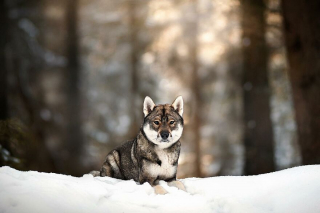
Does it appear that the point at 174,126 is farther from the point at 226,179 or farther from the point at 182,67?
the point at 182,67

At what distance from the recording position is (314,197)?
3.64m

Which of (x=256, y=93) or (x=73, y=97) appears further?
(x=73, y=97)

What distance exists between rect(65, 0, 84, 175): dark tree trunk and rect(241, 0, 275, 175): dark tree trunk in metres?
6.13

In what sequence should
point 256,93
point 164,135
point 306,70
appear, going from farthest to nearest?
1. point 256,93
2. point 306,70
3. point 164,135

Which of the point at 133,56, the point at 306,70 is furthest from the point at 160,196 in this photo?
the point at 133,56

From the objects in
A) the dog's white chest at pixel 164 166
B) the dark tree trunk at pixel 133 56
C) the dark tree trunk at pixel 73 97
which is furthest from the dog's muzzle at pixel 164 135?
the dark tree trunk at pixel 133 56

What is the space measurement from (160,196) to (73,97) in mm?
9342

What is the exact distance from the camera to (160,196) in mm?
3748

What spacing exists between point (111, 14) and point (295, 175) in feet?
36.1

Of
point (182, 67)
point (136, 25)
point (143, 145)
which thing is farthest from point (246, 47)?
point (143, 145)

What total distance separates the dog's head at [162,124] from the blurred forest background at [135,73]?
6.32 m

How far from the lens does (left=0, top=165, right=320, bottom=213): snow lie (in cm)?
311

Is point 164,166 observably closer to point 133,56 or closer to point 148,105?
point 148,105

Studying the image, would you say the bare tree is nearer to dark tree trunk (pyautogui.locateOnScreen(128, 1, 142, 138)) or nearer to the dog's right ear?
dark tree trunk (pyautogui.locateOnScreen(128, 1, 142, 138))
